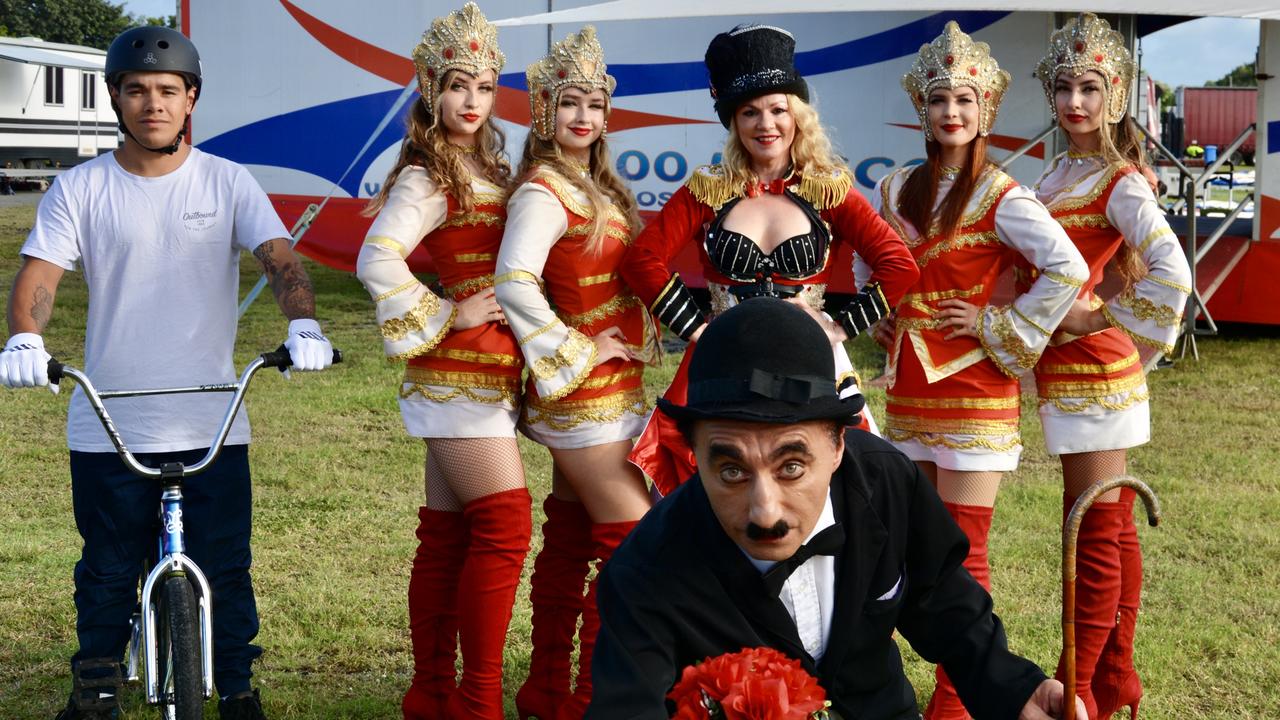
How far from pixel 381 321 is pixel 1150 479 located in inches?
176

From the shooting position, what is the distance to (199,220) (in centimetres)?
372

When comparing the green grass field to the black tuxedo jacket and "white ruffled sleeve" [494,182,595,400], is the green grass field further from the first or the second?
the black tuxedo jacket

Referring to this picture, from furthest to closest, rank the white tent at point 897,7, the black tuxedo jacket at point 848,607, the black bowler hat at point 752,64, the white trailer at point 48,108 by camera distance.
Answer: the white trailer at point 48,108 < the white tent at point 897,7 < the black bowler hat at point 752,64 < the black tuxedo jacket at point 848,607

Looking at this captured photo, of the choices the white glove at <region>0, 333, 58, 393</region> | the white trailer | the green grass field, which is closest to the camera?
the white glove at <region>0, 333, 58, 393</region>

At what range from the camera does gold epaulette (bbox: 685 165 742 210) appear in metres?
3.62

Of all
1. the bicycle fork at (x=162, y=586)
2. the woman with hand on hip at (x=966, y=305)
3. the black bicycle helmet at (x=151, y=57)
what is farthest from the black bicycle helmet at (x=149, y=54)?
the woman with hand on hip at (x=966, y=305)

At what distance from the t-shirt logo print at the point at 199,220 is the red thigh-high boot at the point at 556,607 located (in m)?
1.20

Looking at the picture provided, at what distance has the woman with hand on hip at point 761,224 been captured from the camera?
11.7 ft

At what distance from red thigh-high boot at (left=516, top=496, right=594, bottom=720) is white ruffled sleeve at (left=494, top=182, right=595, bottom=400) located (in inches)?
19.6

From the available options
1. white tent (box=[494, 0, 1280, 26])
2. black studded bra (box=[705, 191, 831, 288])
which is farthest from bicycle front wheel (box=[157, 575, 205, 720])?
white tent (box=[494, 0, 1280, 26])

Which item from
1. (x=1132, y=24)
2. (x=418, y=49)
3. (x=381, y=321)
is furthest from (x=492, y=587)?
(x=1132, y=24)

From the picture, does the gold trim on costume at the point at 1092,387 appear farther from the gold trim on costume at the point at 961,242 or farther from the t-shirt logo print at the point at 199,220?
the t-shirt logo print at the point at 199,220

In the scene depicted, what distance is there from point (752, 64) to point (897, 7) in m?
5.33

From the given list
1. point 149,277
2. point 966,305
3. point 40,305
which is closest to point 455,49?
point 149,277
